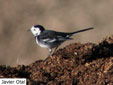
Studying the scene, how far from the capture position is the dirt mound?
9.72m

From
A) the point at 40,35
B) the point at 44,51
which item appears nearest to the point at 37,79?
the point at 40,35

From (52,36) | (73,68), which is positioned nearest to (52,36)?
(52,36)

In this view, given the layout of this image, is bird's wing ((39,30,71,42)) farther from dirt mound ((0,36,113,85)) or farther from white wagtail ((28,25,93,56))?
dirt mound ((0,36,113,85))

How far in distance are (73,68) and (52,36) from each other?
1.55 meters

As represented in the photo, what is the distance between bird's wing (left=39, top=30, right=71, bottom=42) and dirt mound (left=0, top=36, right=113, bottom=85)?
0.91 feet

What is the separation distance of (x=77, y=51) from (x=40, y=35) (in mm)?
1260

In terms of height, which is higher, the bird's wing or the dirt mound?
the bird's wing

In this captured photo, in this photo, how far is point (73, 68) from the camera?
10.4m

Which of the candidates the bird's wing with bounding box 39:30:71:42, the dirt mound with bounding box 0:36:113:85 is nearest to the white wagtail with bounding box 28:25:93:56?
the bird's wing with bounding box 39:30:71:42

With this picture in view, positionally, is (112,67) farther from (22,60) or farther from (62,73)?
(22,60)

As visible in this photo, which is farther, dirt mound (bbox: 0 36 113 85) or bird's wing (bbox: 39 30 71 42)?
bird's wing (bbox: 39 30 71 42)

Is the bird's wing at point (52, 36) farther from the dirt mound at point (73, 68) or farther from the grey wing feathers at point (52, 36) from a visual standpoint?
the dirt mound at point (73, 68)

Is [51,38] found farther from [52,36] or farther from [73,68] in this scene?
[73,68]

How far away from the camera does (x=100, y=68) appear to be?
10242mm
